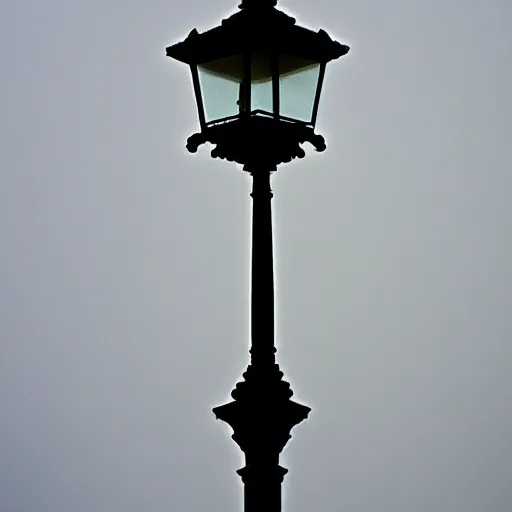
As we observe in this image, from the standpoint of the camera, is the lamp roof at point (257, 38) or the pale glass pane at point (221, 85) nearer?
the lamp roof at point (257, 38)

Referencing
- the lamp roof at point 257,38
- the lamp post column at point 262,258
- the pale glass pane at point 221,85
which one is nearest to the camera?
the lamp roof at point 257,38

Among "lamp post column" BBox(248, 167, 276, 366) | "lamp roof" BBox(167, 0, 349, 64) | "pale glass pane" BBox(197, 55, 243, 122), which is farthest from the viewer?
"lamp post column" BBox(248, 167, 276, 366)

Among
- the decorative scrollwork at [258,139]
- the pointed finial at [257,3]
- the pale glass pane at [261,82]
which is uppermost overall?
the pointed finial at [257,3]

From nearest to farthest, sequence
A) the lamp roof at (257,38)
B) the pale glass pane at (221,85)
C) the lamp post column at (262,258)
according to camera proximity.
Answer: the lamp roof at (257,38), the pale glass pane at (221,85), the lamp post column at (262,258)

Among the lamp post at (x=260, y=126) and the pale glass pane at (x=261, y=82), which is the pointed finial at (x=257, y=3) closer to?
the lamp post at (x=260, y=126)

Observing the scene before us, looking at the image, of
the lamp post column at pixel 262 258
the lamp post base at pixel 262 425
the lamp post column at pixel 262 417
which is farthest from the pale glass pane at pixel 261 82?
the lamp post base at pixel 262 425

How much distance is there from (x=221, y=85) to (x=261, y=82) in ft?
0.72

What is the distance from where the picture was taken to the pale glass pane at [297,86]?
3.39m

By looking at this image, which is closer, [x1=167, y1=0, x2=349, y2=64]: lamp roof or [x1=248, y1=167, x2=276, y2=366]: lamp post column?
[x1=167, y1=0, x2=349, y2=64]: lamp roof

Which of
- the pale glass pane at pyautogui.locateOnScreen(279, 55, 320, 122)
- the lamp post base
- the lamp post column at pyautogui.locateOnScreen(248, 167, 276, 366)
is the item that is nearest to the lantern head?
the pale glass pane at pyautogui.locateOnScreen(279, 55, 320, 122)

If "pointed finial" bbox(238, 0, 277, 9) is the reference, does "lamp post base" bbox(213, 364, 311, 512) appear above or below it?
below

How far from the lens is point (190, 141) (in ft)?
11.8

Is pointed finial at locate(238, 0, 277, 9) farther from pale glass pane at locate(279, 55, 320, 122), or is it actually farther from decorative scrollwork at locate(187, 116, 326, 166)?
decorative scrollwork at locate(187, 116, 326, 166)

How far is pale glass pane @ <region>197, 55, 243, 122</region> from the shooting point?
338 centimetres
